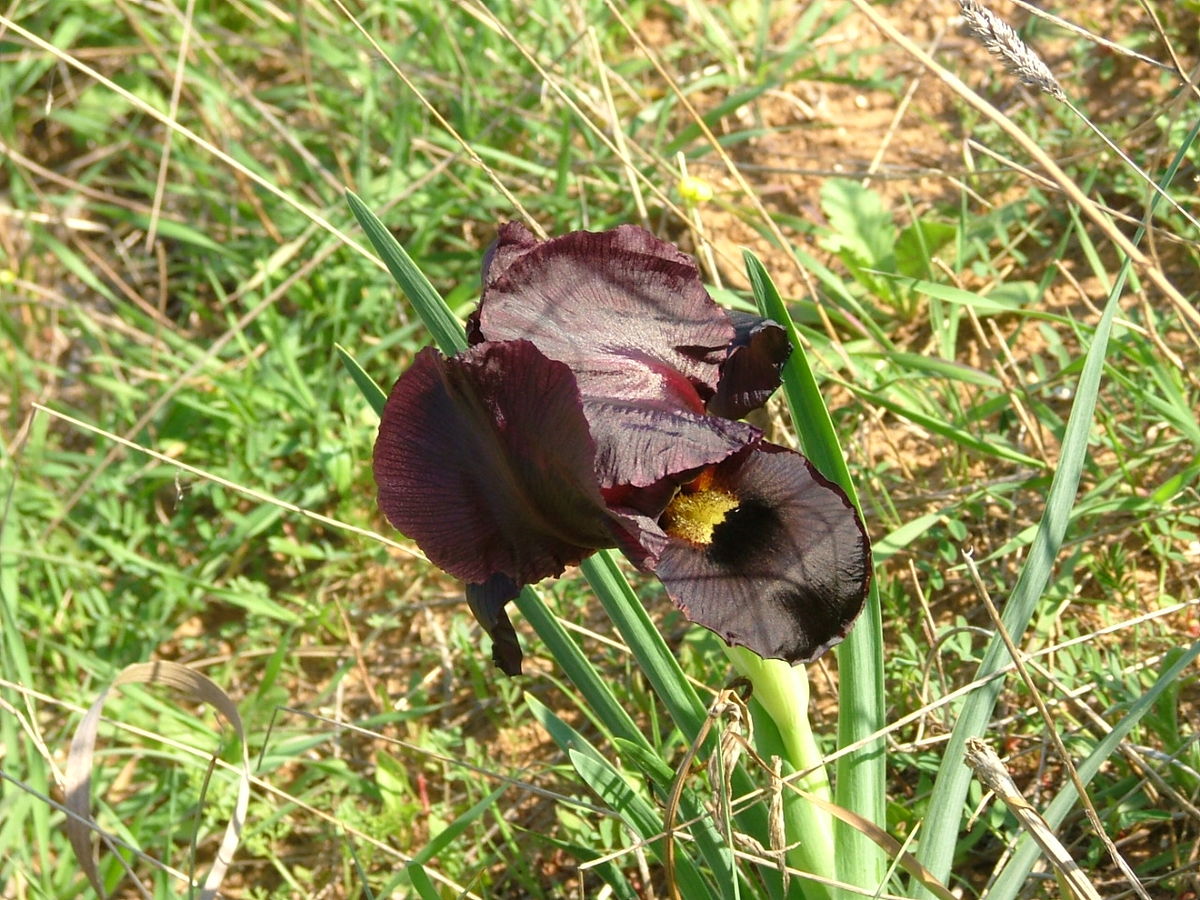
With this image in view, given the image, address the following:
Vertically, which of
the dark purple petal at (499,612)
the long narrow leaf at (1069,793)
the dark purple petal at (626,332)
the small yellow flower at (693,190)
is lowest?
the long narrow leaf at (1069,793)

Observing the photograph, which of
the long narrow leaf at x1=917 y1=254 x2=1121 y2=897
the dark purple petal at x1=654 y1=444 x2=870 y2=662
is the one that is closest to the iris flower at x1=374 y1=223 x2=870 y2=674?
the dark purple petal at x1=654 y1=444 x2=870 y2=662

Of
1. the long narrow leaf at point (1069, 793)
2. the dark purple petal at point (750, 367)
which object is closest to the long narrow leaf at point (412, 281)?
the dark purple petal at point (750, 367)

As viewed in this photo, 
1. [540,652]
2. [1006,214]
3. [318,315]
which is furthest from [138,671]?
[1006,214]

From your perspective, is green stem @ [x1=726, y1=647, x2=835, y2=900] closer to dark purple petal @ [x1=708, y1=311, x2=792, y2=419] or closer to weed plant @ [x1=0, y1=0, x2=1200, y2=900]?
weed plant @ [x1=0, y1=0, x2=1200, y2=900]

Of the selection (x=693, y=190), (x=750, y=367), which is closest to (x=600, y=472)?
(x=750, y=367)

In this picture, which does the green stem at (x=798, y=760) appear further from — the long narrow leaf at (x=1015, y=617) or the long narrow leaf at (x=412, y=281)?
the long narrow leaf at (x=412, y=281)

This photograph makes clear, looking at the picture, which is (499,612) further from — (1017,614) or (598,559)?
(1017,614)

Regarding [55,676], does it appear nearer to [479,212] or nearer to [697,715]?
[479,212]
